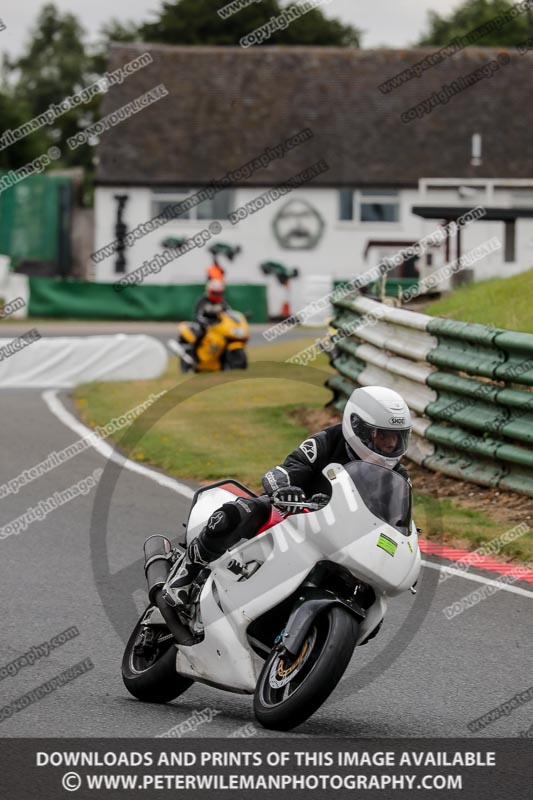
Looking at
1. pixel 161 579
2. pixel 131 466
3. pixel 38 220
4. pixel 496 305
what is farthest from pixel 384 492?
pixel 38 220

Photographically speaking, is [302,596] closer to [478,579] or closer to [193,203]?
[478,579]

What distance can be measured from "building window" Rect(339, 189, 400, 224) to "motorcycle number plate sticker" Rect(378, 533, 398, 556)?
138ft

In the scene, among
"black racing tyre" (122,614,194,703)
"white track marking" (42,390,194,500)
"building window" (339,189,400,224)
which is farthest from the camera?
"building window" (339,189,400,224)

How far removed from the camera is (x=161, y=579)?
7059mm

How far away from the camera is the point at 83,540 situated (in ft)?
35.6

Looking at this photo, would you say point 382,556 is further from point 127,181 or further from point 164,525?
point 127,181

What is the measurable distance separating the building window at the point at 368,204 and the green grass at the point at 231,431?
86.8 ft

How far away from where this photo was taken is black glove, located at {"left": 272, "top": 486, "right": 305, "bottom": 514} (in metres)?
6.41

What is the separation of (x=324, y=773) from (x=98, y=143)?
43.7m

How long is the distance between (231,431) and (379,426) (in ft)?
32.0

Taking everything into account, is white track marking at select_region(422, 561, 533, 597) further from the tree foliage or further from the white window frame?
the tree foliage

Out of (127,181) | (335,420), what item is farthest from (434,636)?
(127,181)

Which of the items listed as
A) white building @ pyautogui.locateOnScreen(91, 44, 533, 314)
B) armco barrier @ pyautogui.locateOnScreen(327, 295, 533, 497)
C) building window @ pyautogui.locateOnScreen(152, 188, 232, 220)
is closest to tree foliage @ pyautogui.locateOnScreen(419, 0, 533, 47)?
white building @ pyautogui.locateOnScreen(91, 44, 533, 314)

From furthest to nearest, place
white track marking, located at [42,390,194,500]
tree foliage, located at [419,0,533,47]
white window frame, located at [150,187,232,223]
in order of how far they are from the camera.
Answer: tree foliage, located at [419,0,533,47] < white window frame, located at [150,187,232,223] < white track marking, located at [42,390,194,500]
